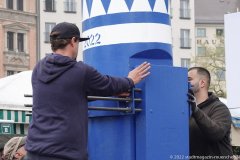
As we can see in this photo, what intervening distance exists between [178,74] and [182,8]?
66.6 meters

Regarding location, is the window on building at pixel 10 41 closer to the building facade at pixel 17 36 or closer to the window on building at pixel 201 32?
the building facade at pixel 17 36

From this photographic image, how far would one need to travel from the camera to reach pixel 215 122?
6078 millimetres

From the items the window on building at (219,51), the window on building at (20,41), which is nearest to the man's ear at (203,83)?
the window on building at (219,51)

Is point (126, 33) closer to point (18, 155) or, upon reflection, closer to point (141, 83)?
point (141, 83)

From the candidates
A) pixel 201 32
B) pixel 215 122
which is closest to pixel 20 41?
pixel 201 32

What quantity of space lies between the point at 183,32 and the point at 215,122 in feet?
214

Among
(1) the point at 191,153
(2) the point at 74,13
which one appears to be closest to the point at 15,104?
(1) the point at 191,153

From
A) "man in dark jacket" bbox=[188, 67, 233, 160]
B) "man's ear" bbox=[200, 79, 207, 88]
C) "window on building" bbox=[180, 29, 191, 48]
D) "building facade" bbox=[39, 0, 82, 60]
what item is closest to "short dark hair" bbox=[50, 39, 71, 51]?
"man in dark jacket" bbox=[188, 67, 233, 160]

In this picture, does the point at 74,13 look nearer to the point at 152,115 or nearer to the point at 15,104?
the point at 15,104

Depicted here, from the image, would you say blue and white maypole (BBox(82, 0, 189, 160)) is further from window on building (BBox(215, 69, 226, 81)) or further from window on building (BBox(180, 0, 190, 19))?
window on building (BBox(180, 0, 190, 19))

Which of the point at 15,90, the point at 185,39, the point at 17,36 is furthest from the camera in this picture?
the point at 185,39

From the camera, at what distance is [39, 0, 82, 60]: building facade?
62312 millimetres

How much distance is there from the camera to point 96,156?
5.83m

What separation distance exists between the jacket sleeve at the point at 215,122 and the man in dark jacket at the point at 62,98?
112 centimetres
